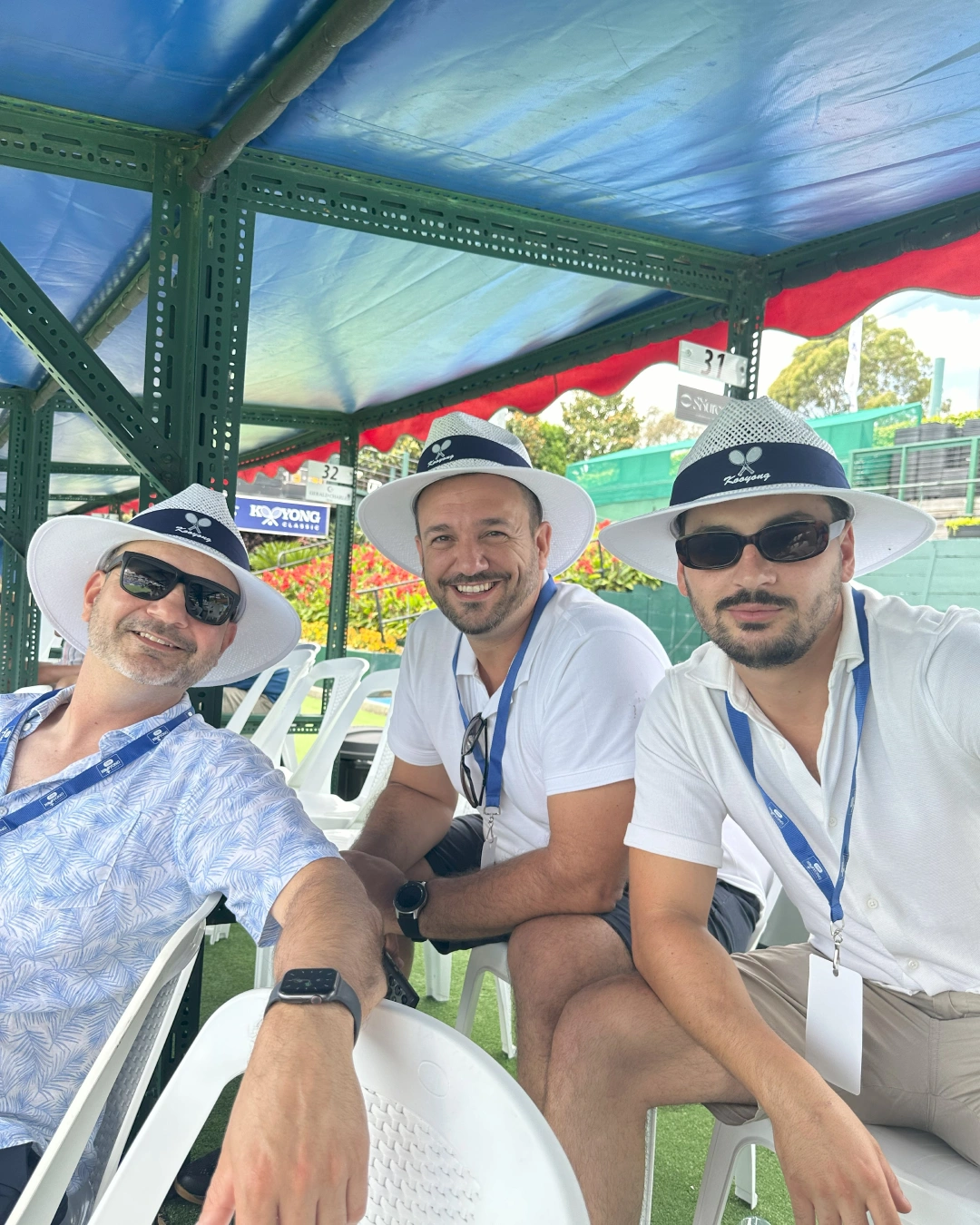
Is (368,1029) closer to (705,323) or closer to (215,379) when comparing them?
(215,379)

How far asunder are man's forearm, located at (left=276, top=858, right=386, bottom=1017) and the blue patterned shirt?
0.27ft

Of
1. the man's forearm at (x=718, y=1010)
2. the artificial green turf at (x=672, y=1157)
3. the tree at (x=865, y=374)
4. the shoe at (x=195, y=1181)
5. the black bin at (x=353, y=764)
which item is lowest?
the artificial green turf at (x=672, y=1157)

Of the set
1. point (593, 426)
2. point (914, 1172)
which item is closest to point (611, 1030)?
point (914, 1172)

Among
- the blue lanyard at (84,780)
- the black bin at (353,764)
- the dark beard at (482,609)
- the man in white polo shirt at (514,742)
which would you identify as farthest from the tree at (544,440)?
the blue lanyard at (84,780)

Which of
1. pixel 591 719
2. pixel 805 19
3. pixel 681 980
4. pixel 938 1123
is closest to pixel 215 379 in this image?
pixel 591 719

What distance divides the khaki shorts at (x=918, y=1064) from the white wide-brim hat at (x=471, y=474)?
138 cm

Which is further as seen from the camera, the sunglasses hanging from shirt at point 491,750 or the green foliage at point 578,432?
the green foliage at point 578,432

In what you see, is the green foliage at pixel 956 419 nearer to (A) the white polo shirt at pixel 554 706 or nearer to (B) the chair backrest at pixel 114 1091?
(A) the white polo shirt at pixel 554 706

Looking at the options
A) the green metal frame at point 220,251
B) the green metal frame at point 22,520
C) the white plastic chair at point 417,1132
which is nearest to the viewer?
the white plastic chair at point 417,1132

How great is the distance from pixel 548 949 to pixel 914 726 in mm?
853

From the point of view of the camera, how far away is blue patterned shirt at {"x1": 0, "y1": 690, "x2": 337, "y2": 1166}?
5.19 ft

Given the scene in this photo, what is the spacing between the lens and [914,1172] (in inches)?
59.9

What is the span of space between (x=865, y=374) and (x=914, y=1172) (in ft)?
90.0

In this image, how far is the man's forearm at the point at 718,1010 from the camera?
152 cm
